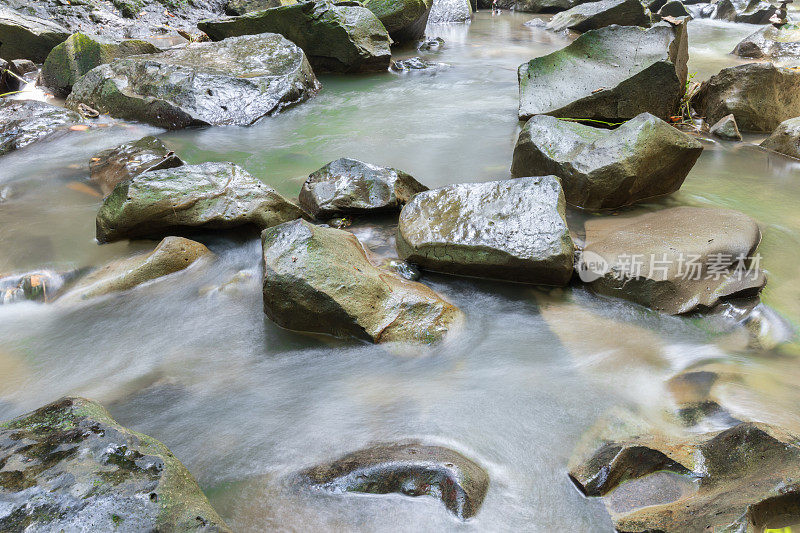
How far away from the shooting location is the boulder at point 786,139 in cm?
506

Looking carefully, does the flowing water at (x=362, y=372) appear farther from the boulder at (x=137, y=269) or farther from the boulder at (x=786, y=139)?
the boulder at (x=786, y=139)

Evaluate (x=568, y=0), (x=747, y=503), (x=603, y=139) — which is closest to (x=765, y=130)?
(x=603, y=139)

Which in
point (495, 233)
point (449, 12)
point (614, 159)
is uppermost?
point (449, 12)

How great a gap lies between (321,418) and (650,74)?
5.11 m

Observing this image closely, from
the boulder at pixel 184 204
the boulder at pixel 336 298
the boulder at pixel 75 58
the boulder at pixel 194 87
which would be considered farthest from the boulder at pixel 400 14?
the boulder at pixel 336 298

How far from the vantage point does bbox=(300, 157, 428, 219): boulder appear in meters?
4.12

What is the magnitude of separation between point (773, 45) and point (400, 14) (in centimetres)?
673

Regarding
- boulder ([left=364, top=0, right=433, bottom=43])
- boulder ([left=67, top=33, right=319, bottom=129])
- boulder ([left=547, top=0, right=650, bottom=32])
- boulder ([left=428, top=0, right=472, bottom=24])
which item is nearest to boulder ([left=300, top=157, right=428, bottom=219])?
boulder ([left=67, top=33, right=319, bottom=129])

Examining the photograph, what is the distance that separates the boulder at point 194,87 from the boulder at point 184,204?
9.67 ft

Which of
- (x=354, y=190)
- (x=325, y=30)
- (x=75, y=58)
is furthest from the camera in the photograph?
(x=325, y=30)

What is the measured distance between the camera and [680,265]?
3148mm

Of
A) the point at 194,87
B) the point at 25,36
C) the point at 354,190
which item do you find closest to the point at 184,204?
the point at 354,190

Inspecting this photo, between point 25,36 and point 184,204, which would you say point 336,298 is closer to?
point 184,204

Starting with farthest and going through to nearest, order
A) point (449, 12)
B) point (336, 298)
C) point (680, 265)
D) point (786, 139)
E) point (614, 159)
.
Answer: point (449, 12), point (786, 139), point (614, 159), point (680, 265), point (336, 298)
